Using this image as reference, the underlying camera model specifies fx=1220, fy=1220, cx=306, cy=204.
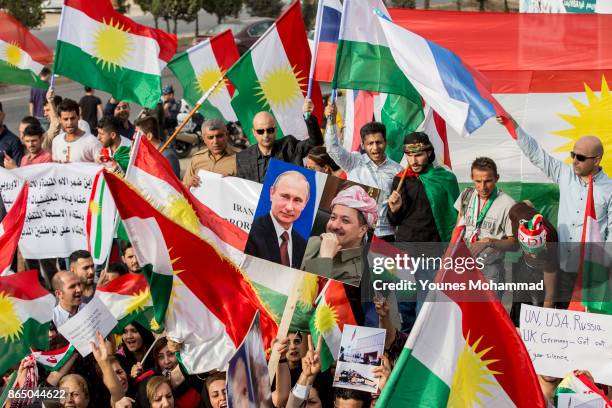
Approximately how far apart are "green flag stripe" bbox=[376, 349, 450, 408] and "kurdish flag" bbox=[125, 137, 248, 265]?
2478 millimetres

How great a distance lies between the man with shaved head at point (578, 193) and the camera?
757 centimetres

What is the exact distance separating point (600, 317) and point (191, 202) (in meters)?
2.91

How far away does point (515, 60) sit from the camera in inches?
374

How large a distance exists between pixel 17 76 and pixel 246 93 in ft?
9.96

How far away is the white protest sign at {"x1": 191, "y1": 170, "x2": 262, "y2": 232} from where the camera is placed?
879 cm

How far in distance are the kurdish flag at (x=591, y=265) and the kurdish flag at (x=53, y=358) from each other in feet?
10.2

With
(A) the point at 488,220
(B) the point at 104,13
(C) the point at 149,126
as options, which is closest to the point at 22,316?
(A) the point at 488,220

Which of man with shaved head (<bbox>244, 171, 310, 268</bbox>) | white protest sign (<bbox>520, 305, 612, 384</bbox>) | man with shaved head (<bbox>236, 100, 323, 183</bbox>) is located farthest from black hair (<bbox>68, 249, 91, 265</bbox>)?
white protest sign (<bbox>520, 305, 612, 384</bbox>)

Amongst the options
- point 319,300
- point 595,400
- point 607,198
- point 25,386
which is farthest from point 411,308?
point 25,386

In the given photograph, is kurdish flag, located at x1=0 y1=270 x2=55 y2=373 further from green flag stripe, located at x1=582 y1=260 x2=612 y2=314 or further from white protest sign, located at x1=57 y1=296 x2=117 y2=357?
green flag stripe, located at x1=582 y1=260 x2=612 y2=314

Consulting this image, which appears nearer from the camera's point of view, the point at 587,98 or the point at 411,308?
the point at 411,308

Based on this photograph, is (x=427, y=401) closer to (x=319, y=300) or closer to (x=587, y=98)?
(x=319, y=300)

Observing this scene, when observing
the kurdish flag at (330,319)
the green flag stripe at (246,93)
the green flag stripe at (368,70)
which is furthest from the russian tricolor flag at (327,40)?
the kurdish flag at (330,319)

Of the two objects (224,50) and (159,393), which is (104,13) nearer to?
(224,50)
